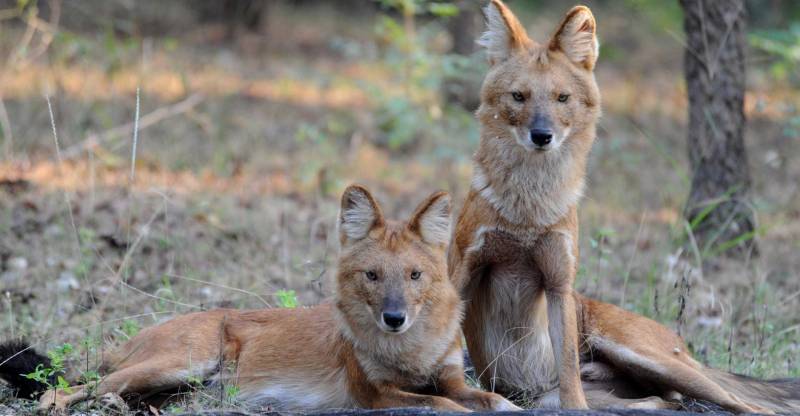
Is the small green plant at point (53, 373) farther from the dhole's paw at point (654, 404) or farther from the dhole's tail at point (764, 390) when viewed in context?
the dhole's tail at point (764, 390)

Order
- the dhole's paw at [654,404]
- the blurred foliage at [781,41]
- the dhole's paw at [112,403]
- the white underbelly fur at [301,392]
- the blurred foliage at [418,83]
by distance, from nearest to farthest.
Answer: the dhole's paw at [112,403]
the dhole's paw at [654,404]
the white underbelly fur at [301,392]
the blurred foliage at [781,41]
the blurred foliage at [418,83]

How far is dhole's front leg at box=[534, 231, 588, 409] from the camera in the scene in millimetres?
5145

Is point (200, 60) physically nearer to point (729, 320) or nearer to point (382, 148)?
point (382, 148)

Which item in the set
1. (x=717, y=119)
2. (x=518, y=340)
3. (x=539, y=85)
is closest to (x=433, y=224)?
(x=518, y=340)

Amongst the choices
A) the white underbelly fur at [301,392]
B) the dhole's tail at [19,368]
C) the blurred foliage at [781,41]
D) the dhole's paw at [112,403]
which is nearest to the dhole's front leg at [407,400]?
the white underbelly fur at [301,392]

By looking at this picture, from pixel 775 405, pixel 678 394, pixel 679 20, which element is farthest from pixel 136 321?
pixel 679 20

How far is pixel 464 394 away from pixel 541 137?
144 centimetres

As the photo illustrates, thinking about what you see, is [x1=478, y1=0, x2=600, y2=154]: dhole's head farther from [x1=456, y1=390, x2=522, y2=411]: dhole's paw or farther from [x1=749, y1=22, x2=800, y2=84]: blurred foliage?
[x1=749, y1=22, x2=800, y2=84]: blurred foliage

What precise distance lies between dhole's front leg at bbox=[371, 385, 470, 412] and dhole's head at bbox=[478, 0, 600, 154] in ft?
4.69

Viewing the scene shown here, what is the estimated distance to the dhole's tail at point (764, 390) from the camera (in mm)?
5293

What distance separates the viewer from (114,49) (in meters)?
12.7

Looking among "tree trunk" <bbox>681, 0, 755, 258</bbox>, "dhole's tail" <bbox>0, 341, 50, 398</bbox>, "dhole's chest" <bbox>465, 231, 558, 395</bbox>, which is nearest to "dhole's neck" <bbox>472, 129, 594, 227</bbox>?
"dhole's chest" <bbox>465, 231, 558, 395</bbox>

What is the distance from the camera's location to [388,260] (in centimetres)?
521

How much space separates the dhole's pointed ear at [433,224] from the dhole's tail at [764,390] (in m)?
1.69
